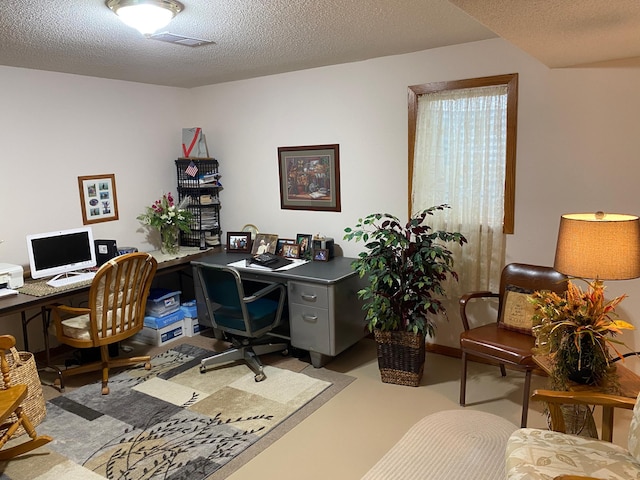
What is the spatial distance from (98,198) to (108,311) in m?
1.25

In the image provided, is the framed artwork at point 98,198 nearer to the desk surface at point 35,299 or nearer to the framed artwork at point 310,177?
the desk surface at point 35,299

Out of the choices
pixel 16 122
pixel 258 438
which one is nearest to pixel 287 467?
pixel 258 438

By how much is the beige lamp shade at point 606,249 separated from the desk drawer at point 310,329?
174cm

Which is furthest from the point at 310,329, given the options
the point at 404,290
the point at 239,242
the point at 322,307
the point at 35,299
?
the point at 35,299

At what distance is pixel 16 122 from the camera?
3.60m

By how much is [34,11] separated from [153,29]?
55cm

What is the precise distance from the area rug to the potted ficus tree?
1.45 feet

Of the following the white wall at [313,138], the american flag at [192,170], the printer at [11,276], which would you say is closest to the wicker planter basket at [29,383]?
the printer at [11,276]

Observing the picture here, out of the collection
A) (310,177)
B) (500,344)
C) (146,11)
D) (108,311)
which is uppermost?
(146,11)

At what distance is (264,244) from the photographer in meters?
4.31

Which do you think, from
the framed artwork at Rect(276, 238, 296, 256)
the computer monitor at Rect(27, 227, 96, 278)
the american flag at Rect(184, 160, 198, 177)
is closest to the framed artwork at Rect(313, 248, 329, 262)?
the framed artwork at Rect(276, 238, 296, 256)

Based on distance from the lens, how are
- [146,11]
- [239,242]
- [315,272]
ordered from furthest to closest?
1. [239,242]
2. [315,272]
3. [146,11]

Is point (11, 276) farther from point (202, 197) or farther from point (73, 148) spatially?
point (202, 197)

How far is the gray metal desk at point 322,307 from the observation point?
344 centimetres
